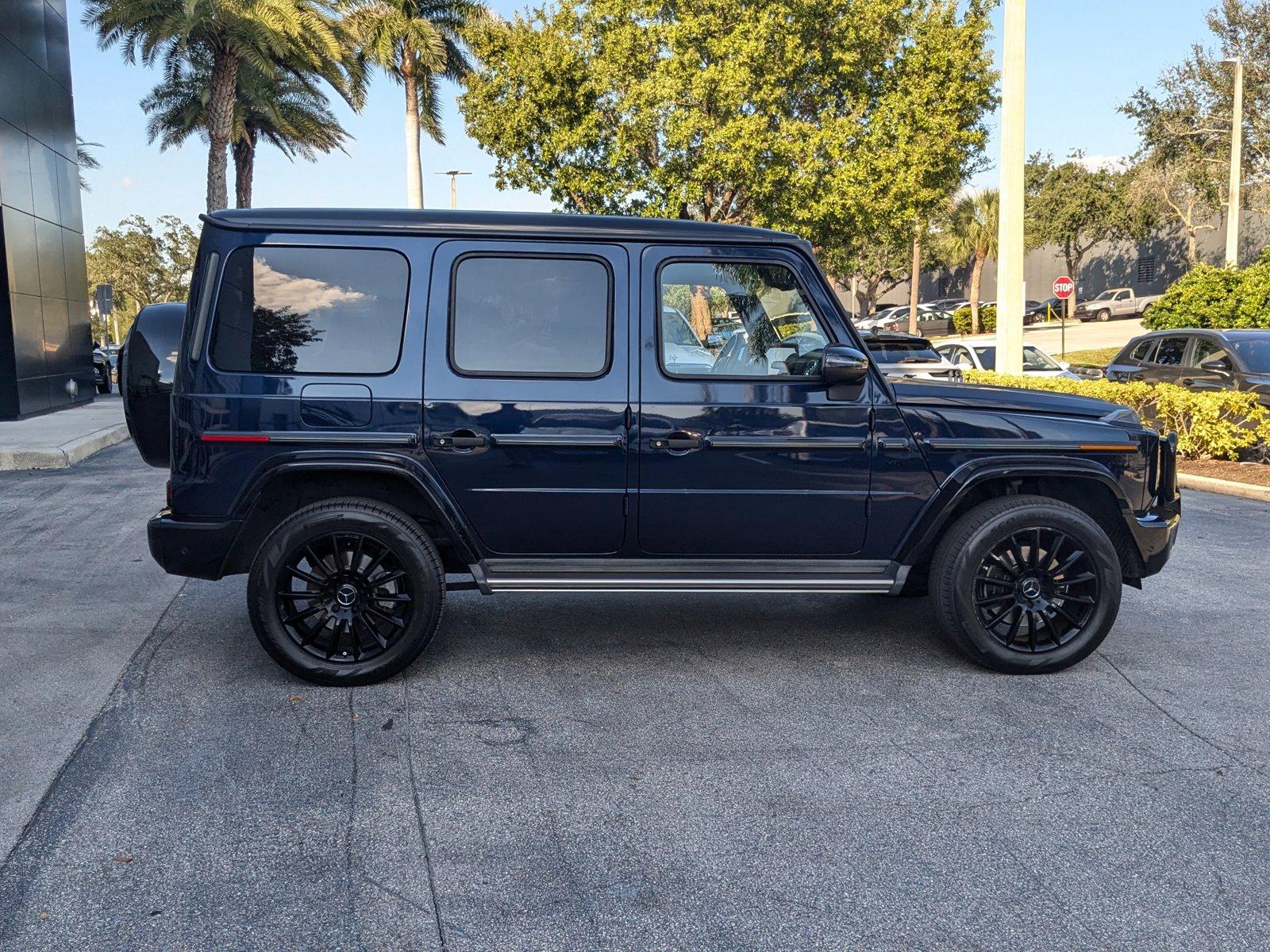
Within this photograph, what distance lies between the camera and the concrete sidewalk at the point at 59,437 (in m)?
13.9

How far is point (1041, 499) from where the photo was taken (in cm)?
523

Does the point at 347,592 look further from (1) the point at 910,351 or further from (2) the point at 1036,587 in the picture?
(1) the point at 910,351

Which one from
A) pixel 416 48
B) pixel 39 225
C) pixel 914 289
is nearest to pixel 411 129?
pixel 416 48

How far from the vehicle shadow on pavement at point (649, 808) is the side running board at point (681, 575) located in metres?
0.44

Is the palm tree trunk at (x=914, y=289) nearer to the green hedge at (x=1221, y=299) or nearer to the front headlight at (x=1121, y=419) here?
the green hedge at (x=1221, y=299)

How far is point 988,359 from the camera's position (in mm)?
22031

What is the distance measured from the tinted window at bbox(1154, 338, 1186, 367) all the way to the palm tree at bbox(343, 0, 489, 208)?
21.1 metres

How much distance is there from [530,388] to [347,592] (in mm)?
1195

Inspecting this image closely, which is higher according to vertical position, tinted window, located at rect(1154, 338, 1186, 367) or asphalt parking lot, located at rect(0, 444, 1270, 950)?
tinted window, located at rect(1154, 338, 1186, 367)

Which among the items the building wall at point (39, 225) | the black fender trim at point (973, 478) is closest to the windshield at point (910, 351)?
the black fender trim at point (973, 478)

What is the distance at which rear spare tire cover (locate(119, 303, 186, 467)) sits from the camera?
5340 millimetres

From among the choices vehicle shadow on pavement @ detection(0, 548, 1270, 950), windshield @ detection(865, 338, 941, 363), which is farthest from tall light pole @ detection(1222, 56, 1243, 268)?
vehicle shadow on pavement @ detection(0, 548, 1270, 950)

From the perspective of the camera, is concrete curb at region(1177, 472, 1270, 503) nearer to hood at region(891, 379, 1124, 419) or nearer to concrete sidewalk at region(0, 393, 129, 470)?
hood at region(891, 379, 1124, 419)

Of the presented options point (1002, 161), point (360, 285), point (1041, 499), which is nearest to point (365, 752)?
point (360, 285)
